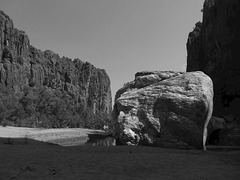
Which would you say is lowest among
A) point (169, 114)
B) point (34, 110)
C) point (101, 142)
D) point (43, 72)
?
point (101, 142)

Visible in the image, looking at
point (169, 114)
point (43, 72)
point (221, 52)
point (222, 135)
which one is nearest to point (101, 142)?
point (169, 114)

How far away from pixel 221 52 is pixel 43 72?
386 ft

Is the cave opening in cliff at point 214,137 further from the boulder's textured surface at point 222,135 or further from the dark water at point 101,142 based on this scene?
the dark water at point 101,142

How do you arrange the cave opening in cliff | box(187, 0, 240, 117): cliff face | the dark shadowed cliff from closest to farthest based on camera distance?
1. the cave opening in cliff
2. box(187, 0, 240, 117): cliff face
3. the dark shadowed cliff

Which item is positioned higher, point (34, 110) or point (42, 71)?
point (42, 71)

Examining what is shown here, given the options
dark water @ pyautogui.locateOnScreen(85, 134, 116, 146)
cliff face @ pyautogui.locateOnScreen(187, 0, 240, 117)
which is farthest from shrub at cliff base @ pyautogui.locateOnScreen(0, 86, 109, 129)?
cliff face @ pyautogui.locateOnScreen(187, 0, 240, 117)

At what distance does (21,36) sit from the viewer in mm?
132625

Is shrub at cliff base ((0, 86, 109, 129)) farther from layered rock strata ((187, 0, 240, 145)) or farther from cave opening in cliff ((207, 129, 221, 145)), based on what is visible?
layered rock strata ((187, 0, 240, 145))

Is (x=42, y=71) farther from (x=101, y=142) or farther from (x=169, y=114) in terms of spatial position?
(x=169, y=114)

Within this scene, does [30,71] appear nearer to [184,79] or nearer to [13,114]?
[13,114]

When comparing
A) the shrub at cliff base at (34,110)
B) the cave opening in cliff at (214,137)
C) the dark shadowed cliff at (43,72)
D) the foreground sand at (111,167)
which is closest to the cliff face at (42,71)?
the dark shadowed cliff at (43,72)

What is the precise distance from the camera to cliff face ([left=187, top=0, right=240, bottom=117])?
166ft

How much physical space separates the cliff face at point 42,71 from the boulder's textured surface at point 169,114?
9579 cm

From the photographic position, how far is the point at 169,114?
1523 centimetres
